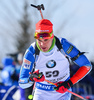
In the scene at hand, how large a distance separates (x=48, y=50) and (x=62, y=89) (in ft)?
2.06

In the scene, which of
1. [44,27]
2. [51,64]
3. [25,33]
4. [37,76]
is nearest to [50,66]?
[51,64]

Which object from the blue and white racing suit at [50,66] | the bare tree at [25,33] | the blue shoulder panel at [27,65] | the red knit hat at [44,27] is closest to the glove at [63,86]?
the blue and white racing suit at [50,66]

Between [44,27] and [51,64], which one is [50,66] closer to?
[51,64]

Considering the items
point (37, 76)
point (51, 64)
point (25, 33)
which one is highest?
point (51, 64)

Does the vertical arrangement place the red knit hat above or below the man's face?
above

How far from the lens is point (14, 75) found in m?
8.31

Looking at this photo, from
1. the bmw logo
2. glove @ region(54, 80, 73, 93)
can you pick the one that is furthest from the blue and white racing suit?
glove @ region(54, 80, 73, 93)

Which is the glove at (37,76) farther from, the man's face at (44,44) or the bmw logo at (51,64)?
the man's face at (44,44)

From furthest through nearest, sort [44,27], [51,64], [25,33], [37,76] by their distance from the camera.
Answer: [25,33], [51,64], [44,27], [37,76]

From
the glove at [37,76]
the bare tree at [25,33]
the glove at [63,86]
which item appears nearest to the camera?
the glove at [37,76]

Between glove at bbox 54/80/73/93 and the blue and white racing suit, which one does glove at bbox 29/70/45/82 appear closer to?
the blue and white racing suit

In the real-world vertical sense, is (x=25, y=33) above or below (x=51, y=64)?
below

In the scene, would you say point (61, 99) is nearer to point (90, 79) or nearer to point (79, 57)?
point (79, 57)

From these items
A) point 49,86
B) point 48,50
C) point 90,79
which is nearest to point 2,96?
point 49,86
